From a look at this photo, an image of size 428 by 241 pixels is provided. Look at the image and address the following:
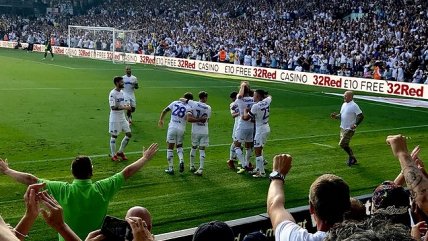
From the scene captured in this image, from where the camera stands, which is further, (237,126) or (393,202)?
(237,126)

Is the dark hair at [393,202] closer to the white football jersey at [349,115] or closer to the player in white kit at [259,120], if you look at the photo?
the player in white kit at [259,120]

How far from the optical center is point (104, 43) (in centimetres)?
5700

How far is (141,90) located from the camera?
31000 millimetres

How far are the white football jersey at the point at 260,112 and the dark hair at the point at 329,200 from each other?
10306 millimetres

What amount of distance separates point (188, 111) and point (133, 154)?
3037 mm

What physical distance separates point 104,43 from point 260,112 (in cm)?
4470

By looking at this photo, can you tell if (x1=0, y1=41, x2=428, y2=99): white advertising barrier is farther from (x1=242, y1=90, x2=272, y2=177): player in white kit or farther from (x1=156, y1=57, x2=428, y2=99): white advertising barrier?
(x1=242, y1=90, x2=272, y2=177): player in white kit

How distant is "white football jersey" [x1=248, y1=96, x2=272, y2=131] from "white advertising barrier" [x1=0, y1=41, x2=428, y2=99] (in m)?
18.9

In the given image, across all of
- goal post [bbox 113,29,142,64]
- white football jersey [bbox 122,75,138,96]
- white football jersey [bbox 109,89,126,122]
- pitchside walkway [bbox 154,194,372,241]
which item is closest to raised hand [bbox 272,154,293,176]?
pitchside walkway [bbox 154,194,372,241]

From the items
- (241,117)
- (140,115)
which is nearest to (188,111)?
(241,117)

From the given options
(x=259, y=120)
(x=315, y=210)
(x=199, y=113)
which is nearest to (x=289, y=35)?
(x=259, y=120)

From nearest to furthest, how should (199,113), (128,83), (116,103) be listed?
(199,113), (116,103), (128,83)

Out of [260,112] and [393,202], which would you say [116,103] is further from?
[393,202]

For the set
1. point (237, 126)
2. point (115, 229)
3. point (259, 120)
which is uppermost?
point (259, 120)
